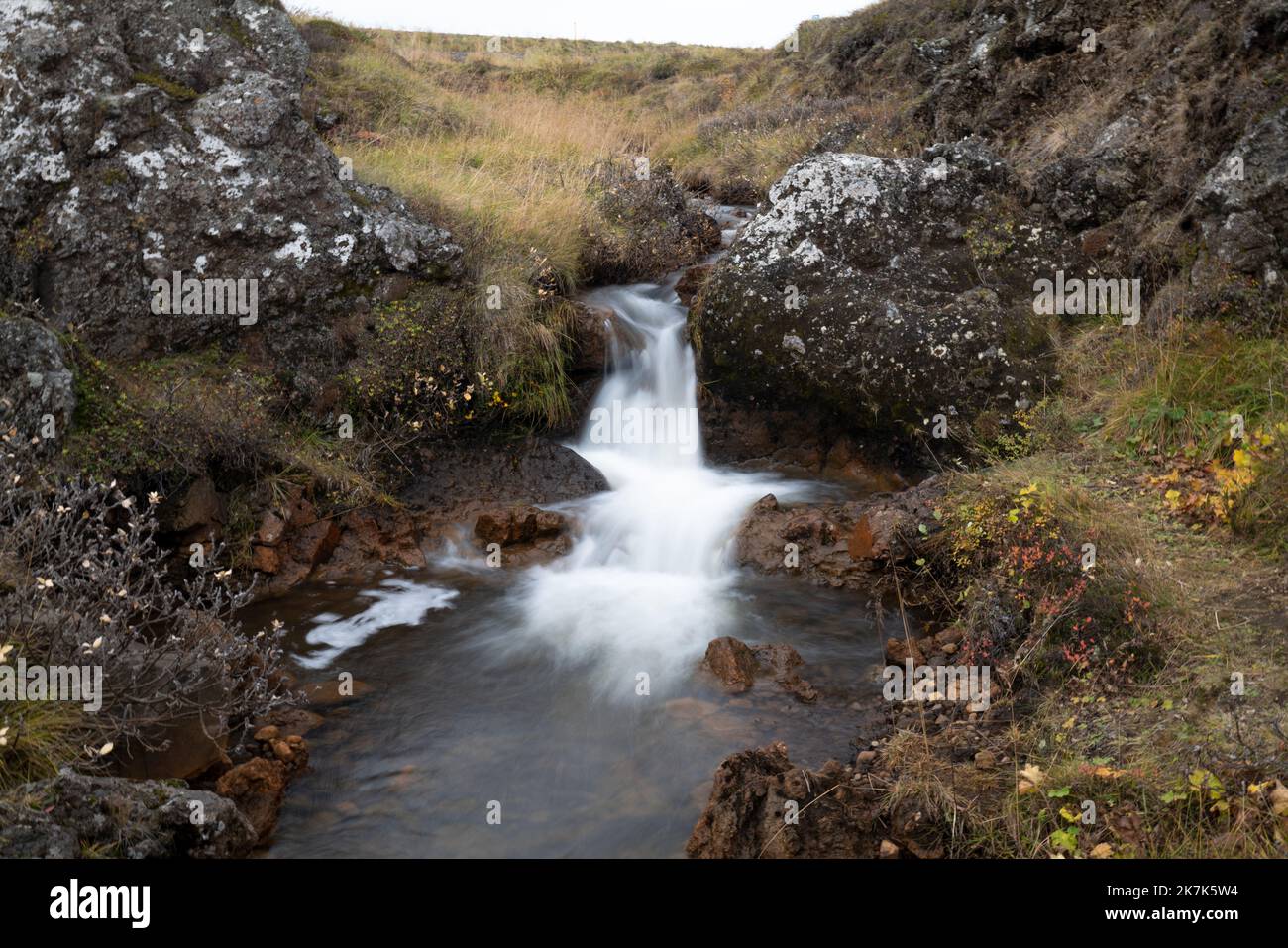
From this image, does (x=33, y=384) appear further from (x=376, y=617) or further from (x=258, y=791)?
Result: (x=258, y=791)

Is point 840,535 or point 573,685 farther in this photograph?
point 840,535

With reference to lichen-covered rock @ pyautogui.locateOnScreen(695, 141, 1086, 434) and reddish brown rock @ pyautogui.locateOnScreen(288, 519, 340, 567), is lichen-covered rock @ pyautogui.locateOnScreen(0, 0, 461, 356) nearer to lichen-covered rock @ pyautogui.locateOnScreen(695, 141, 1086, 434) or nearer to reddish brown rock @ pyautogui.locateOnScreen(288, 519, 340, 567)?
reddish brown rock @ pyautogui.locateOnScreen(288, 519, 340, 567)

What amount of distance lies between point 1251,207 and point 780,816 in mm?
5455

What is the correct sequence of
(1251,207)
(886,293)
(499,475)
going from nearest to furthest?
(1251,207) < (886,293) < (499,475)

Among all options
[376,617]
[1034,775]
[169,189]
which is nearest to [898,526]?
[1034,775]

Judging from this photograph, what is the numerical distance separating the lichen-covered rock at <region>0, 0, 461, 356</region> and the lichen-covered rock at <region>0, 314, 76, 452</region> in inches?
29.5

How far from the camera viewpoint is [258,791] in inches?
179

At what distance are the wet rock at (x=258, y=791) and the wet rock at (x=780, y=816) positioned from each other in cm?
192

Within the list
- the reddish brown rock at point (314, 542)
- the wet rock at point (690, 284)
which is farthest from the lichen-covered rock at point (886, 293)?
the reddish brown rock at point (314, 542)

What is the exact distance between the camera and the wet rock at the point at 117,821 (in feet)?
11.3

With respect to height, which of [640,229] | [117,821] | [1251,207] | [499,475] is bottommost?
[117,821]

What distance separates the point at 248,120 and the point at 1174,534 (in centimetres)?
741

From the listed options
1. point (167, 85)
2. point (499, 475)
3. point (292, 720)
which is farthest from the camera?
point (499, 475)

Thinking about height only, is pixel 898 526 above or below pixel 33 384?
below
